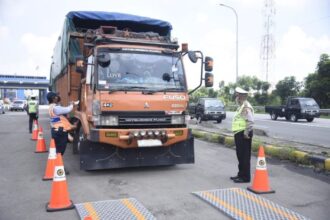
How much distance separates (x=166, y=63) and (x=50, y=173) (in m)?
3.24

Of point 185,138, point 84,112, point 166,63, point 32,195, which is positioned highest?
point 166,63

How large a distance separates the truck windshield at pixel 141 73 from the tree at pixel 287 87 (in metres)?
37.6

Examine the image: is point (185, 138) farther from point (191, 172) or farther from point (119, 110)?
point (119, 110)

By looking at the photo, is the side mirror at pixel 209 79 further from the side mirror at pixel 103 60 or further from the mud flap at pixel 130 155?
the side mirror at pixel 103 60

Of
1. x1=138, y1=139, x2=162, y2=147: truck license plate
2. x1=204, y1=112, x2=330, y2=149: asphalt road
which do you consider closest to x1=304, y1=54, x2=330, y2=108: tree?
x1=204, y1=112, x2=330, y2=149: asphalt road

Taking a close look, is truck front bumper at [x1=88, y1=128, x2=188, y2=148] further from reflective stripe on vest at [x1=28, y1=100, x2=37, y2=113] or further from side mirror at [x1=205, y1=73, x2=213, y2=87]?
reflective stripe on vest at [x1=28, y1=100, x2=37, y2=113]

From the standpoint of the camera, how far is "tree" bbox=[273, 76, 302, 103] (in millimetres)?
42719

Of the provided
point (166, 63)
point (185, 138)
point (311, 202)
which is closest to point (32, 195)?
point (185, 138)

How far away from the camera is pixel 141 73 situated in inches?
294

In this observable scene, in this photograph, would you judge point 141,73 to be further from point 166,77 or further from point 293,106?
point 293,106

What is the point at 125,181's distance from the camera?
6.94m

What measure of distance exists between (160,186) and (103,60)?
2.69 meters

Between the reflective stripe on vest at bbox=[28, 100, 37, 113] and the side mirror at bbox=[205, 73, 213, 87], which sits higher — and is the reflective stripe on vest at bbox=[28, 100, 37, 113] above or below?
below

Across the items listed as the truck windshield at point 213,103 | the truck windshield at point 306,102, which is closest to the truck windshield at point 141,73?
the truck windshield at point 213,103
